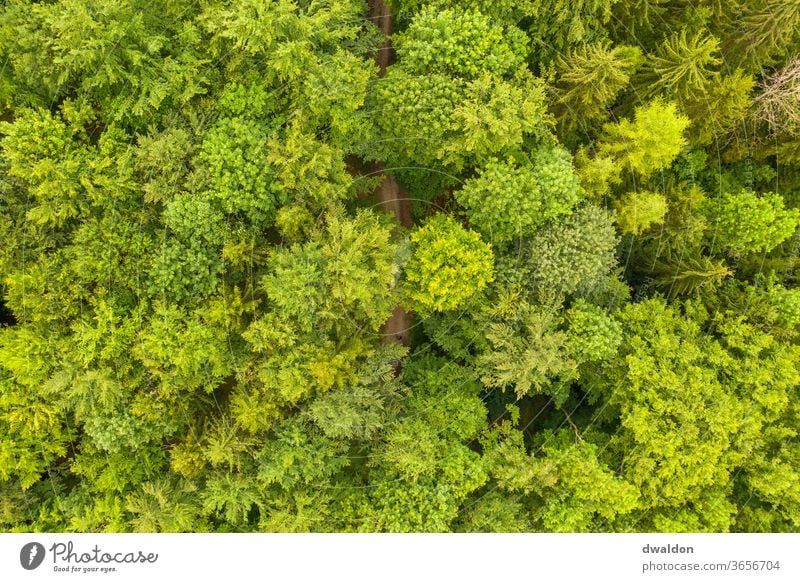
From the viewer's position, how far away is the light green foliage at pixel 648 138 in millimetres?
21984

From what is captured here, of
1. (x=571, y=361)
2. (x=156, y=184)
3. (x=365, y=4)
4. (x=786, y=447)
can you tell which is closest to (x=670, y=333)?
(x=571, y=361)

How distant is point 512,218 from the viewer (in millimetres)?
23031

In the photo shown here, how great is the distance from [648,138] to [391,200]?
44.3 ft

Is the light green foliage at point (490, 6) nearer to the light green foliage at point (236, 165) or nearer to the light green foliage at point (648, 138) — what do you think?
the light green foliage at point (648, 138)

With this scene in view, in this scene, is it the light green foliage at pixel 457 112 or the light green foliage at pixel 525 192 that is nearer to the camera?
the light green foliage at pixel 457 112

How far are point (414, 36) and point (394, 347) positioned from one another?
15166mm

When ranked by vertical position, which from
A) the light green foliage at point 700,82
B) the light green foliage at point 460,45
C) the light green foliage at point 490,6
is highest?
the light green foliage at point 490,6

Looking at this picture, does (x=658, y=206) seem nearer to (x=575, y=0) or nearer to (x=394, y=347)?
(x=575, y=0)

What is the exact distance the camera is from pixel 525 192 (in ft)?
74.9

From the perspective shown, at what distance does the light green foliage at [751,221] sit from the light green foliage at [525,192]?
7836 mm
